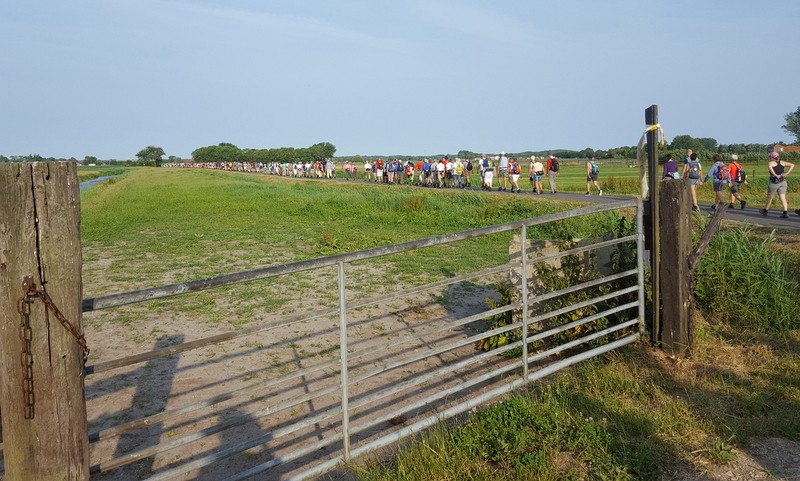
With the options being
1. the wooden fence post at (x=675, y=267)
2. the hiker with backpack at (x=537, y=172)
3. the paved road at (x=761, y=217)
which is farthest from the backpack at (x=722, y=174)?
the wooden fence post at (x=675, y=267)

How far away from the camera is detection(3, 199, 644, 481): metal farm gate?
152 inches

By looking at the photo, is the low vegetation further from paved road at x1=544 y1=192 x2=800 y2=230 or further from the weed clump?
paved road at x1=544 y1=192 x2=800 y2=230

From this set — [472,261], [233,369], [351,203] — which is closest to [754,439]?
[233,369]

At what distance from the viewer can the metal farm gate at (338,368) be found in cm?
385

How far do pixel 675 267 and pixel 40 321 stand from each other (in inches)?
200

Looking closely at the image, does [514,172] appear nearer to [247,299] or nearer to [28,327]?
[247,299]

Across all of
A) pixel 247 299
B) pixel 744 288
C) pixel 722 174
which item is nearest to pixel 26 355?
pixel 744 288

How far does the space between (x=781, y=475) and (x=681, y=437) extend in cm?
60

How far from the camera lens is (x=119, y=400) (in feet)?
20.0

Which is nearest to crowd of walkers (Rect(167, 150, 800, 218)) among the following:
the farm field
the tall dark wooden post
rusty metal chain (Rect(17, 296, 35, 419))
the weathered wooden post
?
the tall dark wooden post

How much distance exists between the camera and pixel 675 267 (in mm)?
6043

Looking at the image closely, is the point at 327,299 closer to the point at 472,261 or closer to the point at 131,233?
the point at 472,261

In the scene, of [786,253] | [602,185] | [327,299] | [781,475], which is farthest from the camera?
[602,185]

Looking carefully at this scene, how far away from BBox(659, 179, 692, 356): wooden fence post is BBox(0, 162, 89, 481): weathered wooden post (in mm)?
4882
